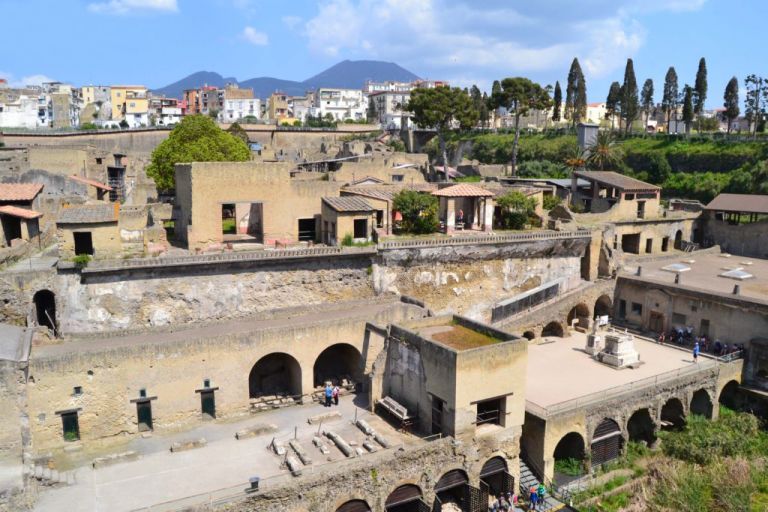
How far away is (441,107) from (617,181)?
16.2 metres

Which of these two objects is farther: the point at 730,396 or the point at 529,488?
the point at 730,396

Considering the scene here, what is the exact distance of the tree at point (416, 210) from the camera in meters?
35.4

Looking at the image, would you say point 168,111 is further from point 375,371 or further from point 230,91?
point 375,371

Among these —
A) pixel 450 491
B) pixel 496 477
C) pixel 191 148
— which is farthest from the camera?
pixel 191 148

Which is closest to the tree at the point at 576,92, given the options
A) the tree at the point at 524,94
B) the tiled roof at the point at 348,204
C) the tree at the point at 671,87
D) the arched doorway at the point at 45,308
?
the tree at the point at 671,87

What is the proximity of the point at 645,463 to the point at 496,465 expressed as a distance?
23.8 ft

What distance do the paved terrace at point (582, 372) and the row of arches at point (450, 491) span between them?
282cm

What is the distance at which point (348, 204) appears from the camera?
31609 mm

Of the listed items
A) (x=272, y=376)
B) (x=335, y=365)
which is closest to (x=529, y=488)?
(x=335, y=365)

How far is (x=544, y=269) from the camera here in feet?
116

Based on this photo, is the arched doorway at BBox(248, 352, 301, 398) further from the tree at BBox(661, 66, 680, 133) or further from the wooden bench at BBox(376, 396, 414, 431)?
the tree at BBox(661, 66, 680, 133)

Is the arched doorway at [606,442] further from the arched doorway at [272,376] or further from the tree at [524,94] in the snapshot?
the tree at [524,94]

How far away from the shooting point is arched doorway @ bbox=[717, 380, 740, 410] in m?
28.8

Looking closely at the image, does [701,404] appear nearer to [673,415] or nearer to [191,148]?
[673,415]
